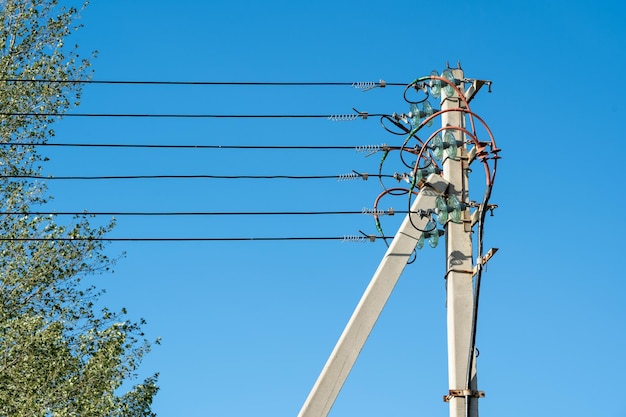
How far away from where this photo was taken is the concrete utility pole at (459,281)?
412 inches

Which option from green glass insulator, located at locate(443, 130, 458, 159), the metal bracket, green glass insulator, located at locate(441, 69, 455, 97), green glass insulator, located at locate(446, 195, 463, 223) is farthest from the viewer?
green glass insulator, located at locate(441, 69, 455, 97)

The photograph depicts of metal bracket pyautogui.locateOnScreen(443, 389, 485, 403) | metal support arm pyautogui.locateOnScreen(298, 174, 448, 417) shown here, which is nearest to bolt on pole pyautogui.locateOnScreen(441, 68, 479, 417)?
metal bracket pyautogui.locateOnScreen(443, 389, 485, 403)

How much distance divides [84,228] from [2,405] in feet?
13.7

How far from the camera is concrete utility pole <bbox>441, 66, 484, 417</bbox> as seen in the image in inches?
412

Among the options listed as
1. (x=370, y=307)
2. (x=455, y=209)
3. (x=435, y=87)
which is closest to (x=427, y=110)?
(x=435, y=87)

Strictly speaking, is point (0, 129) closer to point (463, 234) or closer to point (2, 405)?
point (2, 405)

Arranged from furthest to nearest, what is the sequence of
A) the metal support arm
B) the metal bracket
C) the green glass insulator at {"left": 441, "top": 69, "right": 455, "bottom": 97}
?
the green glass insulator at {"left": 441, "top": 69, "right": 455, "bottom": 97}
the metal support arm
the metal bracket

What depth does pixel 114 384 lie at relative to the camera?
2027 centimetres

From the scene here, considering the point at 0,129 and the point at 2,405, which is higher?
the point at 0,129

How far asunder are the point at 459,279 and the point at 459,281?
0.08ft

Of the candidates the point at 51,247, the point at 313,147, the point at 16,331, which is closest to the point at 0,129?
the point at 51,247

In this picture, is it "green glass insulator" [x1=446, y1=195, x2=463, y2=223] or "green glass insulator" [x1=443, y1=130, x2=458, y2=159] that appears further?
"green glass insulator" [x1=443, y1=130, x2=458, y2=159]

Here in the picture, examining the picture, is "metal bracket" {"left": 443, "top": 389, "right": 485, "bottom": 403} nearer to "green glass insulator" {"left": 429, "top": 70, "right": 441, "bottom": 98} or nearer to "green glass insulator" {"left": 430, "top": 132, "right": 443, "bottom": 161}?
"green glass insulator" {"left": 430, "top": 132, "right": 443, "bottom": 161}

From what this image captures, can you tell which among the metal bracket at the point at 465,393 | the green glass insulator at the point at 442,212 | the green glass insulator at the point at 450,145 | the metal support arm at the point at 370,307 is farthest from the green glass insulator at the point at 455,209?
the metal bracket at the point at 465,393
